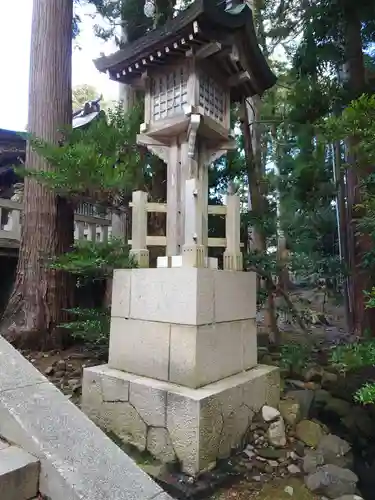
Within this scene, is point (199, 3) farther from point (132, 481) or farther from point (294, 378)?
point (294, 378)

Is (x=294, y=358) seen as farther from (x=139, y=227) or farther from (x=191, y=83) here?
(x=191, y=83)

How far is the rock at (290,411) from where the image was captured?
3600mm

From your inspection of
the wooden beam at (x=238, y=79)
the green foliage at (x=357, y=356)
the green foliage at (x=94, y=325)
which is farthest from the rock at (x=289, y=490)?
the wooden beam at (x=238, y=79)

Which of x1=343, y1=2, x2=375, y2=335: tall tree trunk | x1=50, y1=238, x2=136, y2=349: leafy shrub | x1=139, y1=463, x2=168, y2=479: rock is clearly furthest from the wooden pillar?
x1=343, y1=2, x2=375, y2=335: tall tree trunk

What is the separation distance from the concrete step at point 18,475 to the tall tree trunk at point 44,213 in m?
3.76

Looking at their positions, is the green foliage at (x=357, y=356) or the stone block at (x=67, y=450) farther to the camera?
the green foliage at (x=357, y=356)

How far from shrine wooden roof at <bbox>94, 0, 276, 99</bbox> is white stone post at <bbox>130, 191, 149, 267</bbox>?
143 cm

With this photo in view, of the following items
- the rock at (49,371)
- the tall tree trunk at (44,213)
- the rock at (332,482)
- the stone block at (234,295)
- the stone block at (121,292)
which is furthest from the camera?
the tall tree trunk at (44,213)

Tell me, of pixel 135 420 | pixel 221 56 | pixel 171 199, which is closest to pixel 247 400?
pixel 135 420

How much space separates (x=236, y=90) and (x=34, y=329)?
4521mm

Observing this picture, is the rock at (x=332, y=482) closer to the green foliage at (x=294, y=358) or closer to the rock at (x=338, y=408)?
the rock at (x=338, y=408)

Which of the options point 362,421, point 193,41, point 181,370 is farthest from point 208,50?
point 362,421

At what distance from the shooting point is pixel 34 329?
5477 mm

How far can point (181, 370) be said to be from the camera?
3064 mm
